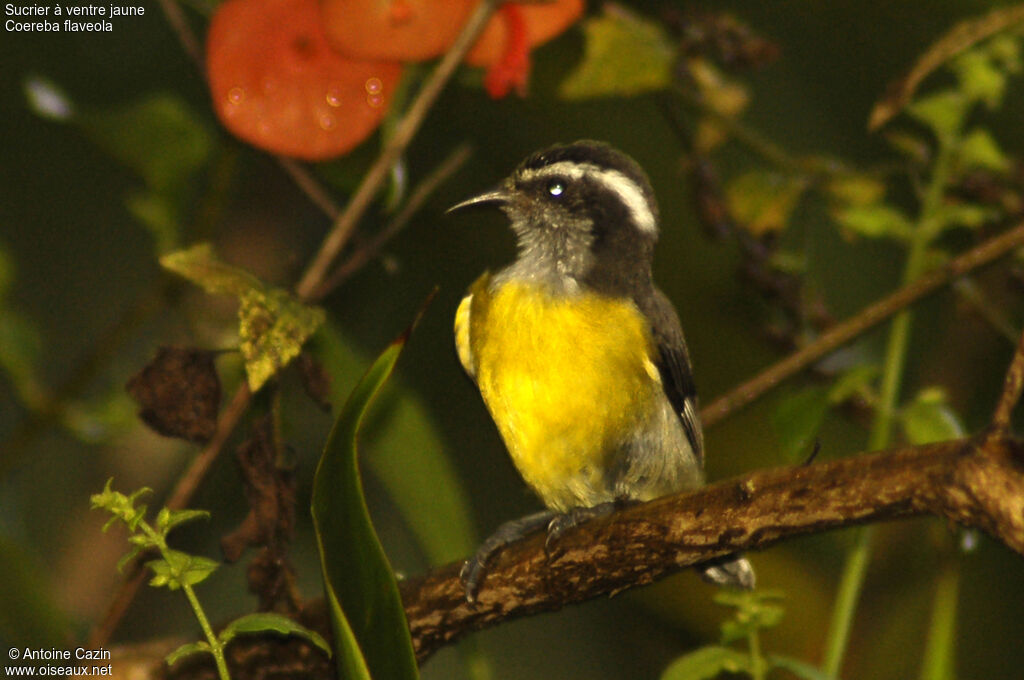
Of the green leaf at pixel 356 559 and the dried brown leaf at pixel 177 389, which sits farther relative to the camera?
the dried brown leaf at pixel 177 389

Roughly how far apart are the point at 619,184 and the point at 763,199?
348 millimetres

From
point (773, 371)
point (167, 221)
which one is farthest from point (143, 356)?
point (773, 371)

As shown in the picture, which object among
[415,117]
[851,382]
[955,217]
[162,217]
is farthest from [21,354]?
[955,217]

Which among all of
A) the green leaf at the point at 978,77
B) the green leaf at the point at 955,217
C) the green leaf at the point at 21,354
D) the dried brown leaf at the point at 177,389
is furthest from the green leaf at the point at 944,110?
the green leaf at the point at 21,354

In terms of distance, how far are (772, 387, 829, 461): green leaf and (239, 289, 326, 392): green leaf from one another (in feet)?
2.21

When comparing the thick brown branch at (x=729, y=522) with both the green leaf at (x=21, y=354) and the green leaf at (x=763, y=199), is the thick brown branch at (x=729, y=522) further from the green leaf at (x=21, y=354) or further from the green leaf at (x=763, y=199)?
the green leaf at (x=763, y=199)

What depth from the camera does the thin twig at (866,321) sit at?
1.76m

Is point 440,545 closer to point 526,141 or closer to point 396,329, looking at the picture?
point 396,329

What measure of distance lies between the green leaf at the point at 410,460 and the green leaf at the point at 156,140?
1.18ft

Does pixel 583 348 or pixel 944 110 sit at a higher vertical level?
pixel 944 110

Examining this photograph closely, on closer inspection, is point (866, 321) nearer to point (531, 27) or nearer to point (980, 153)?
point (980, 153)

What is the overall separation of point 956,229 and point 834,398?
29.2 inches

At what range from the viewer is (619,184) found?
202 cm

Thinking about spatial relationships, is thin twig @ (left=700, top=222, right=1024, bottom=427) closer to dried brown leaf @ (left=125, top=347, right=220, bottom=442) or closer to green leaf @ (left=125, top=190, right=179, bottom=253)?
dried brown leaf @ (left=125, top=347, right=220, bottom=442)
